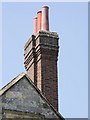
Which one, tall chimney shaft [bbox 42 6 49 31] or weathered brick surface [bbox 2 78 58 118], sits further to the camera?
tall chimney shaft [bbox 42 6 49 31]

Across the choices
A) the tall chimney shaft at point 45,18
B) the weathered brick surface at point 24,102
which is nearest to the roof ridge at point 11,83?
the weathered brick surface at point 24,102

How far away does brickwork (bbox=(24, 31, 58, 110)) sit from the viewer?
43.4ft

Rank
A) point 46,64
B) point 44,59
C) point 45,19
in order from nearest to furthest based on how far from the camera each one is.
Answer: point 46,64
point 44,59
point 45,19

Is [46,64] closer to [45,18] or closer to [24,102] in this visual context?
[45,18]

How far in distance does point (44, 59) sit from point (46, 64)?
0.63 ft

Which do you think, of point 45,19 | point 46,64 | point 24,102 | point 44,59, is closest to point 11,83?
point 24,102

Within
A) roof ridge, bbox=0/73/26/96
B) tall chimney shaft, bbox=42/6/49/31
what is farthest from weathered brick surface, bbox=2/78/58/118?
tall chimney shaft, bbox=42/6/49/31

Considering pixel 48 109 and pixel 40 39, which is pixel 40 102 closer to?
pixel 48 109

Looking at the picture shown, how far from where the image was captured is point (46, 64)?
44.8 feet

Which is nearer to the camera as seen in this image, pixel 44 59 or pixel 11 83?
pixel 11 83

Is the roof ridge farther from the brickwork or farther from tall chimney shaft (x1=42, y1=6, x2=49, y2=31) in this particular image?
tall chimney shaft (x1=42, y1=6, x2=49, y2=31)

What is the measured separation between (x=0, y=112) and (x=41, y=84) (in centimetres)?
315

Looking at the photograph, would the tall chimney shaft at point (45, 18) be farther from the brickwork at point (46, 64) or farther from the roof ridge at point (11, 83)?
the roof ridge at point (11, 83)

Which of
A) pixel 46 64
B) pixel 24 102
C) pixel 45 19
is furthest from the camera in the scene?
pixel 45 19
